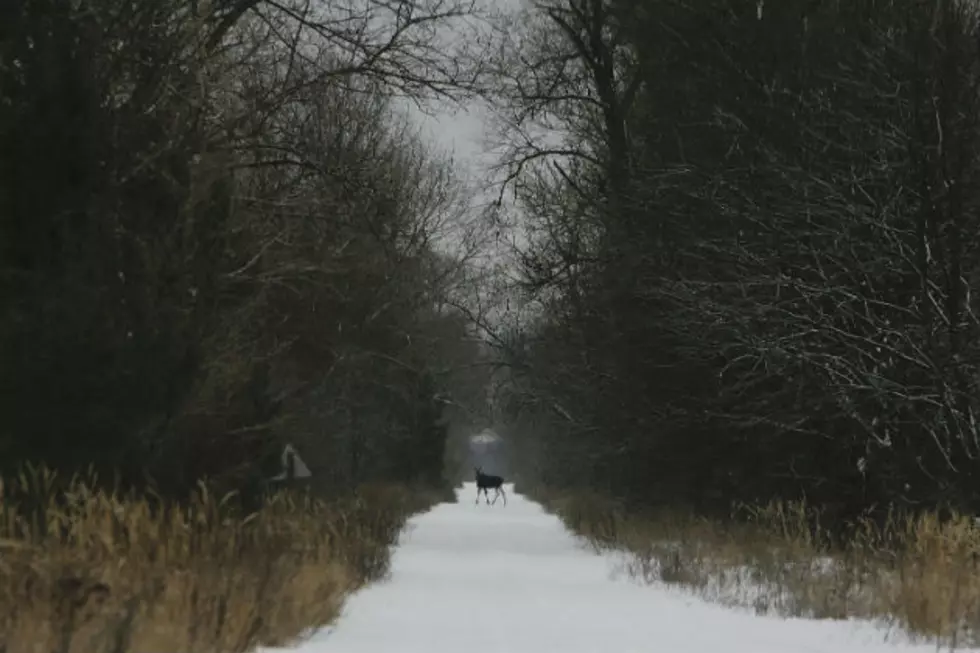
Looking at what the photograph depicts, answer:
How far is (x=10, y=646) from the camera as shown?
5.20 m

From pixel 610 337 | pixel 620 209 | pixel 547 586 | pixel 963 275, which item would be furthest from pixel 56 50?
pixel 610 337

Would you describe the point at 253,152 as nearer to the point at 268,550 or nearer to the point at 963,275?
the point at 268,550

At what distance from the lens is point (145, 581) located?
21.3 ft

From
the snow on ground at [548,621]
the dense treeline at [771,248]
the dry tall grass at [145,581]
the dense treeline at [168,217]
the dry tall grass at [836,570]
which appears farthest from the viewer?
the dense treeline at [771,248]

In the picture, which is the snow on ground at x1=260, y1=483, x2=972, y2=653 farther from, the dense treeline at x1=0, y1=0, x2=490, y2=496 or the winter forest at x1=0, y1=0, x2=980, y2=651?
the dense treeline at x1=0, y1=0, x2=490, y2=496

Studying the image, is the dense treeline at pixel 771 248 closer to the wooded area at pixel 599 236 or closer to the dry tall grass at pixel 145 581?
the wooded area at pixel 599 236

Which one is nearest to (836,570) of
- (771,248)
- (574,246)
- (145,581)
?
(771,248)

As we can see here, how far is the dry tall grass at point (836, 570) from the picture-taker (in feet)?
24.9

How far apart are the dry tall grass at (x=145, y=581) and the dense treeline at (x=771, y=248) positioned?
20.2 ft

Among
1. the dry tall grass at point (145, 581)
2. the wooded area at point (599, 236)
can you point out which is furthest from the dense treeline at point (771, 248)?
the dry tall grass at point (145, 581)

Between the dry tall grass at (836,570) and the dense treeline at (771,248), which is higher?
the dense treeline at (771,248)

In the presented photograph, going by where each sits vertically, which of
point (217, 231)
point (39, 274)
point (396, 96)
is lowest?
point (39, 274)

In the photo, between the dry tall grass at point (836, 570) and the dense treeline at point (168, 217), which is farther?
the dense treeline at point (168, 217)

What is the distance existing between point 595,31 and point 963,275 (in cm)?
1159
